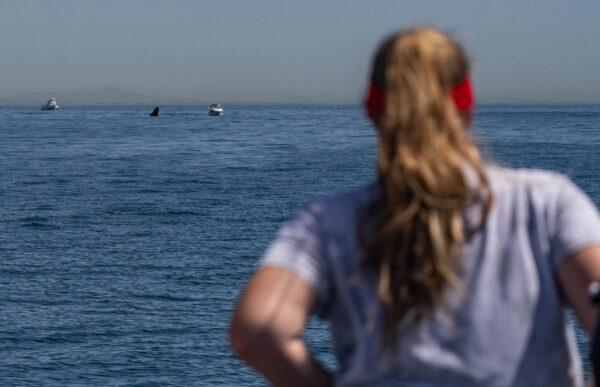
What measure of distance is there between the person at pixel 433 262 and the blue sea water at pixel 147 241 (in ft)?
0.40

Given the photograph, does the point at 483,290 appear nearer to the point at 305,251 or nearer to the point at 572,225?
the point at 572,225

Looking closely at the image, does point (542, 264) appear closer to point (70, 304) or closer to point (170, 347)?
point (170, 347)

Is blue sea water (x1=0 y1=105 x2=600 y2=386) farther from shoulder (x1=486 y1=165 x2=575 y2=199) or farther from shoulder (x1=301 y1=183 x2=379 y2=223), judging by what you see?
shoulder (x1=301 y1=183 x2=379 y2=223)

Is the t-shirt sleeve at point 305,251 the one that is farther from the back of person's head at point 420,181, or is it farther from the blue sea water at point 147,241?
the blue sea water at point 147,241

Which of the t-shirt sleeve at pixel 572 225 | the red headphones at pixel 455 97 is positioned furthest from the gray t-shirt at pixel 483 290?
the red headphones at pixel 455 97

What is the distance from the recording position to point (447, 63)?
2.32 m

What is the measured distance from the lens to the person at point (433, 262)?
2.25 metres

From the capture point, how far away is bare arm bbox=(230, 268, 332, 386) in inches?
88.7

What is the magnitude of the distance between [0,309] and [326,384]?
35.0 metres

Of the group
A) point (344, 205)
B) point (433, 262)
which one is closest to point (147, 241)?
point (344, 205)

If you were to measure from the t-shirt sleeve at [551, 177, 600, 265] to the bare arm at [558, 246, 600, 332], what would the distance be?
0.01 metres

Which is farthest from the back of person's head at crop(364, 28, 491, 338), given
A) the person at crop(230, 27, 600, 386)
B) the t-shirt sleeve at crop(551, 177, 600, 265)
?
the t-shirt sleeve at crop(551, 177, 600, 265)

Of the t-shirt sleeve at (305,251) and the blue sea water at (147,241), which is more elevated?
the t-shirt sleeve at (305,251)

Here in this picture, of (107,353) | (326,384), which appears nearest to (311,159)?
(107,353)
